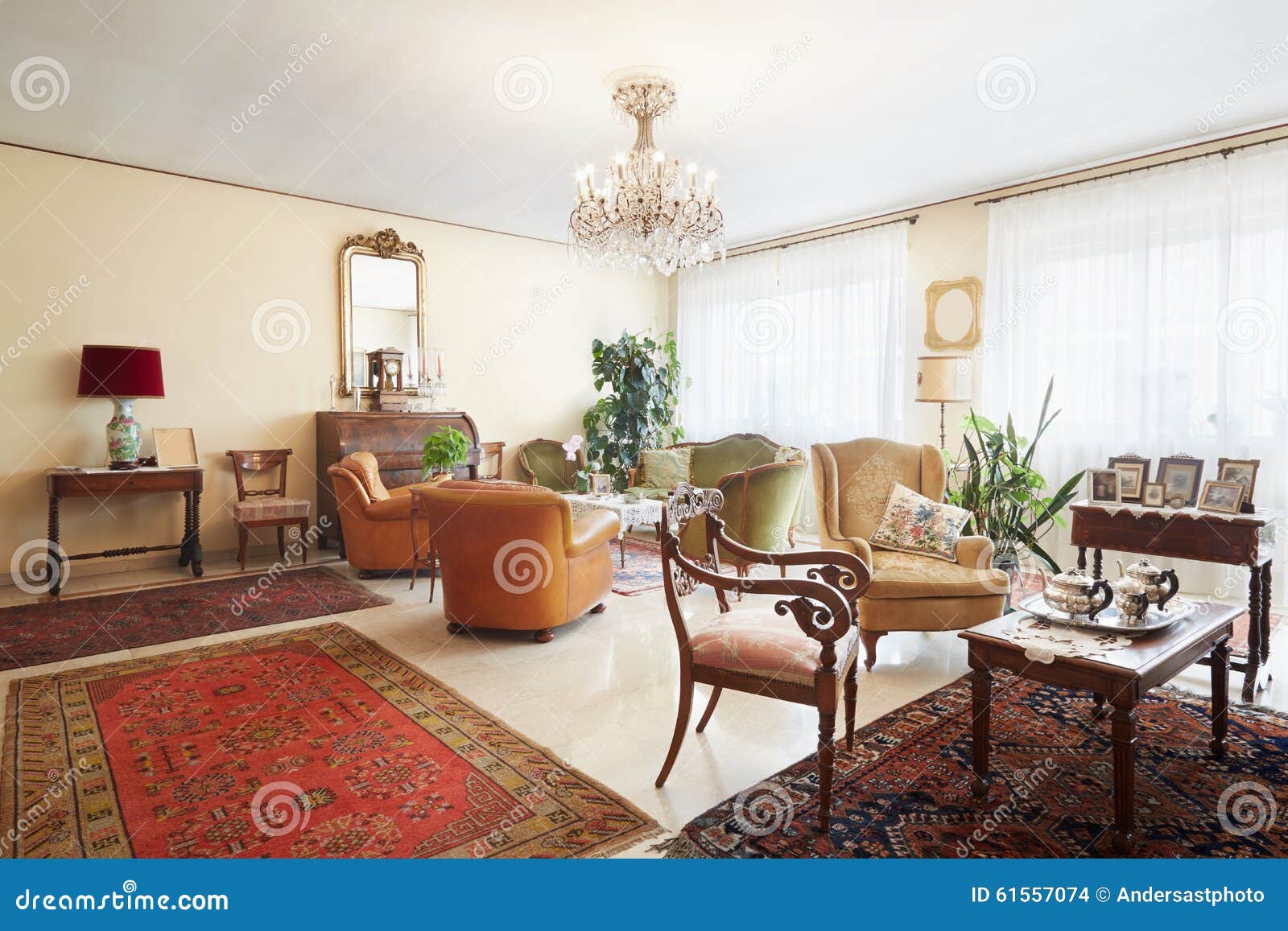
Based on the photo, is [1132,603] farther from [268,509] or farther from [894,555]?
[268,509]

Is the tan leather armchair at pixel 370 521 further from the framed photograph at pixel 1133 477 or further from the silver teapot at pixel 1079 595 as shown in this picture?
the framed photograph at pixel 1133 477

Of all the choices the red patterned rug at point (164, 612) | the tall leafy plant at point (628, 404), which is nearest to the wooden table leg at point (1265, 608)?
the red patterned rug at point (164, 612)

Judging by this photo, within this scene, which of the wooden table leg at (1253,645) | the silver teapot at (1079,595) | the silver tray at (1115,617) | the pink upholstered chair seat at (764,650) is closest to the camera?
the pink upholstered chair seat at (764,650)

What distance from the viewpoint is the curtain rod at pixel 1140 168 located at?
4414 mm

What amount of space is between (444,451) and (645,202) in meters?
2.61

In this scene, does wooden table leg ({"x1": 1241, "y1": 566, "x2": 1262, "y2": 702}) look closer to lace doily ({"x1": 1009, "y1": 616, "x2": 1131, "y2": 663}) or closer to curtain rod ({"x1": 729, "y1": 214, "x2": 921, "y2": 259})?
lace doily ({"x1": 1009, "y1": 616, "x2": 1131, "y2": 663})

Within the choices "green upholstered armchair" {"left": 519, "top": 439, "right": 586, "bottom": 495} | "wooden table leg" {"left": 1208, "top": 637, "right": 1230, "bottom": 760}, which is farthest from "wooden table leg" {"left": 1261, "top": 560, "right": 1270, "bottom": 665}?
"green upholstered armchair" {"left": 519, "top": 439, "right": 586, "bottom": 495}

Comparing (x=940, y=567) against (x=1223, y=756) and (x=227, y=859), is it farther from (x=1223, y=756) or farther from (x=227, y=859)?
(x=227, y=859)

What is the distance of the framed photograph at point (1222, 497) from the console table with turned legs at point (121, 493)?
5.99 metres

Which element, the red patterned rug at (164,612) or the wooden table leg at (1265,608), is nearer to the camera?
the wooden table leg at (1265,608)

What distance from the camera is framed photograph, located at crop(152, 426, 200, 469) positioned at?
17.8 feet

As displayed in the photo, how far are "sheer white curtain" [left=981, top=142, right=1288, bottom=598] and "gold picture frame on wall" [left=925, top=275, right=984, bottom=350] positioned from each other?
0.11 metres

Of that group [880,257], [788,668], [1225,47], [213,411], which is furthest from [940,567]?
[213,411]

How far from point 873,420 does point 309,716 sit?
16.5 ft
